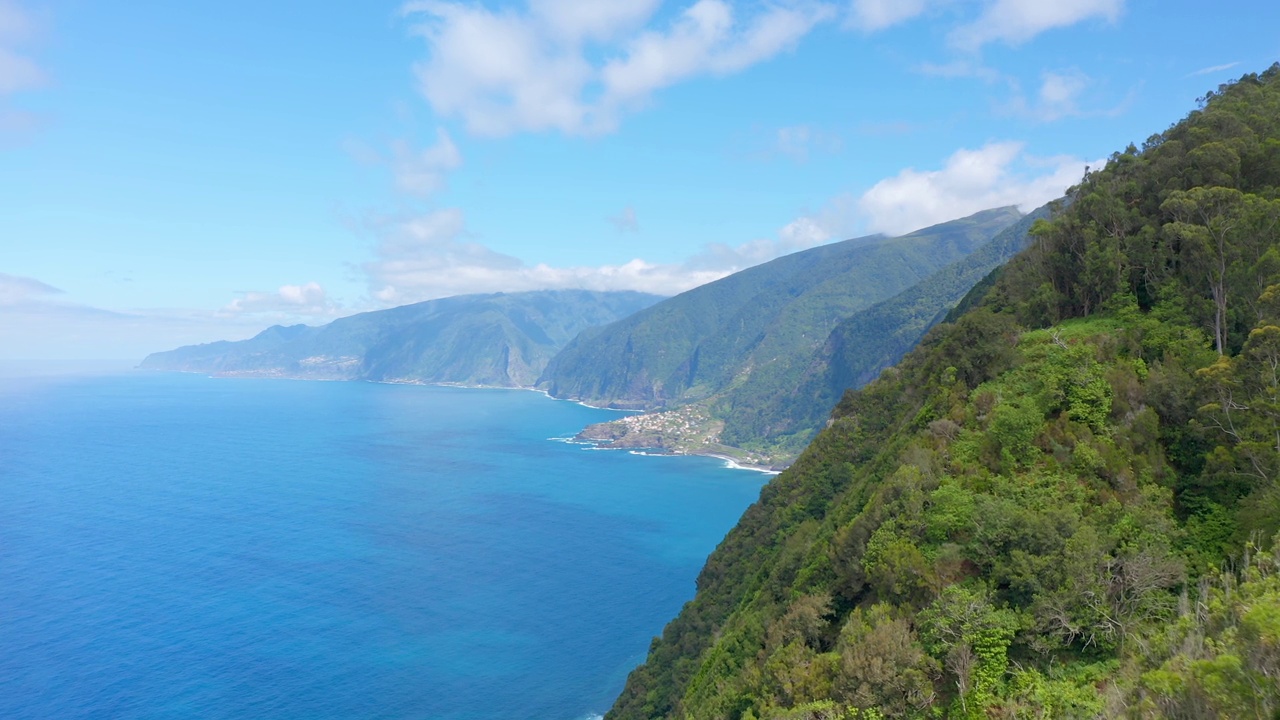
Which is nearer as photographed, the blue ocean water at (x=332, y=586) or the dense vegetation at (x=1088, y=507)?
the dense vegetation at (x=1088, y=507)

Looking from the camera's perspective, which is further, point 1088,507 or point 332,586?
point 332,586

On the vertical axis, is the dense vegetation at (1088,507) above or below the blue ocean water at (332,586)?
above

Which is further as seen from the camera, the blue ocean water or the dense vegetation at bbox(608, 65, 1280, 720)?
the blue ocean water

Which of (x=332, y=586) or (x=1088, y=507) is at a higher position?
(x=1088, y=507)

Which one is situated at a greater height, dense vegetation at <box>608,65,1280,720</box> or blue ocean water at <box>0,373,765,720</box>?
dense vegetation at <box>608,65,1280,720</box>

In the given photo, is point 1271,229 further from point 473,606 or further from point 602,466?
point 602,466
